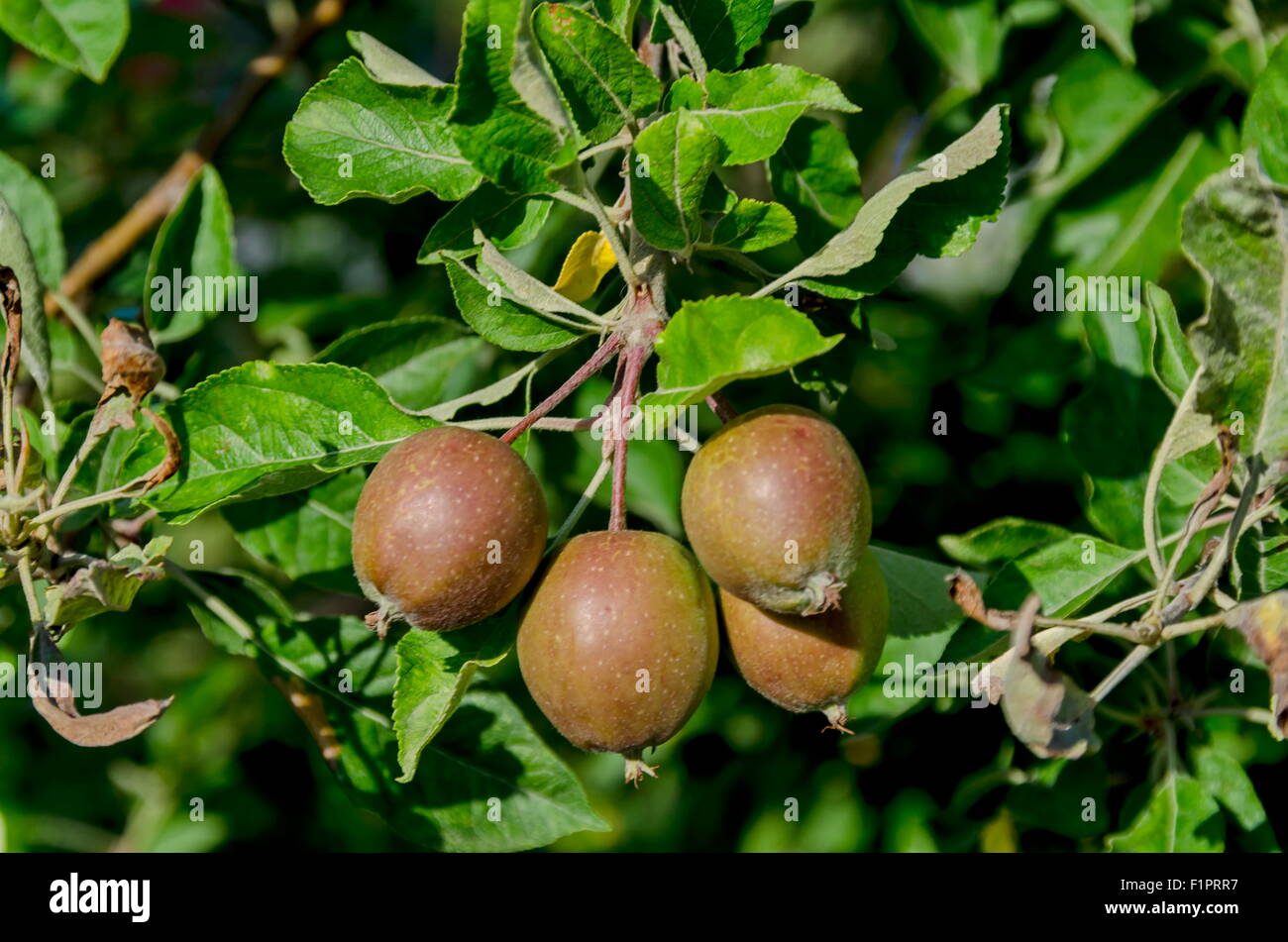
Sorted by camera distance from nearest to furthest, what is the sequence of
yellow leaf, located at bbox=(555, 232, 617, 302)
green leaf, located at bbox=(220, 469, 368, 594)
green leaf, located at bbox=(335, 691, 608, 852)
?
yellow leaf, located at bbox=(555, 232, 617, 302)
green leaf, located at bbox=(335, 691, 608, 852)
green leaf, located at bbox=(220, 469, 368, 594)

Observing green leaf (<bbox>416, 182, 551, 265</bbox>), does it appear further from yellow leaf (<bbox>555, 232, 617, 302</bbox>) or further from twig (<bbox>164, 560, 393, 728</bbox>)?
twig (<bbox>164, 560, 393, 728</bbox>)

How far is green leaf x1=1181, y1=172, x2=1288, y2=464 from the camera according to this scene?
1.35m

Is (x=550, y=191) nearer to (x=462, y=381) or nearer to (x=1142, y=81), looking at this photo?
(x=462, y=381)

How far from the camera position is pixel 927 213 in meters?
1.58

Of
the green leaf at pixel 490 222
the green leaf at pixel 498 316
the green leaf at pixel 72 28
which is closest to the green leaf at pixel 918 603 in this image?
the green leaf at pixel 498 316

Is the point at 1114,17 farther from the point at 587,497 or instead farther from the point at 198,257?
the point at 198,257

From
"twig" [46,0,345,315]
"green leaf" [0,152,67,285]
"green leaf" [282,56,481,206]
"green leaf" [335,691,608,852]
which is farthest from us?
"twig" [46,0,345,315]

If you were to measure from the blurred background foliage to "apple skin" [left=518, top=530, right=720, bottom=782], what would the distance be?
1.61 feet

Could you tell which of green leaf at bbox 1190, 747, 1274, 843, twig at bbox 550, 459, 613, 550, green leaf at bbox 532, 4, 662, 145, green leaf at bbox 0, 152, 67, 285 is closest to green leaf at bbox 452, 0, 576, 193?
green leaf at bbox 532, 4, 662, 145

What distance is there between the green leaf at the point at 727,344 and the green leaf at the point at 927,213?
0.74 ft

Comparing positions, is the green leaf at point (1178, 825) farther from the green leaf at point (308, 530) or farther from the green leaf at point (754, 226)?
the green leaf at point (308, 530)

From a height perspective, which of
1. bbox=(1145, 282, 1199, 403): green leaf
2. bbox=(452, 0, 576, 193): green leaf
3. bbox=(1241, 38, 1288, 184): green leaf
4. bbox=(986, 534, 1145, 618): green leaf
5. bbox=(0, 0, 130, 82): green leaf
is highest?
bbox=(0, 0, 130, 82): green leaf

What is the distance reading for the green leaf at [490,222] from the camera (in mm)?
1579

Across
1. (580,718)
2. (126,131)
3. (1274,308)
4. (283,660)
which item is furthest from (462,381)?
(126,131)
